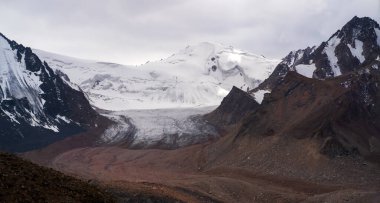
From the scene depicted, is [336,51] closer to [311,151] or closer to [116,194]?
[311,151]

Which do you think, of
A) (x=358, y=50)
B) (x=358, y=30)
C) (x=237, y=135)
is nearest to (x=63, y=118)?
(x=237, y=135)

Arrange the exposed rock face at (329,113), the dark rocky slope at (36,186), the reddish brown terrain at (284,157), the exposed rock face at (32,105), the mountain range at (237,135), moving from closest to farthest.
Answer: the dark rocky slope at (36,186) < the reddish brown terrain at (284,157) < the mountain range at (237,135) < the exposed rock face at (329,113) < the exposed rock face at (32,105)

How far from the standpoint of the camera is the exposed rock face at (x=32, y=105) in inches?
4916

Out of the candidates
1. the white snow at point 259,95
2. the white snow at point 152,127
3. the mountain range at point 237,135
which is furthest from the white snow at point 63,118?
the white snow at point 259,95

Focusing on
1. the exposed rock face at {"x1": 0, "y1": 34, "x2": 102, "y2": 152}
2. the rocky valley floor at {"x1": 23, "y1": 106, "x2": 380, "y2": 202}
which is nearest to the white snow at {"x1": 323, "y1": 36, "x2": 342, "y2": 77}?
the rocky valley floor at {"x1": 23, "y1": 106, "x2": 380, "y2": 202}

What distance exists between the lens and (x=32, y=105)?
13912 centimetres

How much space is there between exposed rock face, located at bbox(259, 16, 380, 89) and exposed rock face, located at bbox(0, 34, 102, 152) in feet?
171

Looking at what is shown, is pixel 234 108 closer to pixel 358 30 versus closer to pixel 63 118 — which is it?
pixel 358 30

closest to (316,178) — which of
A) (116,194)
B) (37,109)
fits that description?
(116,194)

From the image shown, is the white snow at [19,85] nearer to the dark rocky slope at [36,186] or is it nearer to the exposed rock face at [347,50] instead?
the exposed rock face at [347,50]

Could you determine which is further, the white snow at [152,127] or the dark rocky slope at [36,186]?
the white snow at [152,127]

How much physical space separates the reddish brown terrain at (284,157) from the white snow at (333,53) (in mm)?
20423

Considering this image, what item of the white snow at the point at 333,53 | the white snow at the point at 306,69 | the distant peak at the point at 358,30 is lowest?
the white snow at the point at 306,69

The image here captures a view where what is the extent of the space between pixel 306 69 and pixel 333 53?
7.94 m
